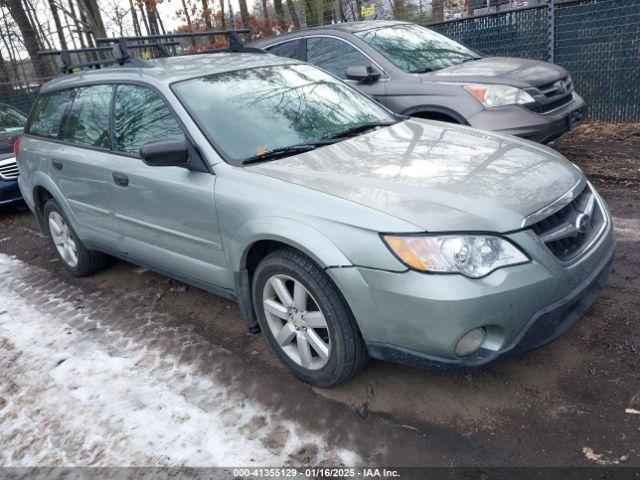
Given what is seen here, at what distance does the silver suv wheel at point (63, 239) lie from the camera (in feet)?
16.3

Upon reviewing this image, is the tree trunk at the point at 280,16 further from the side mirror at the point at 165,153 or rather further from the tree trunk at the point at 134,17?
the side mirror at the point at 165,153

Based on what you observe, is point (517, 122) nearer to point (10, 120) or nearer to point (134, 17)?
point (10, 120)

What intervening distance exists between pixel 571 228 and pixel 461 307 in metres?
0.77

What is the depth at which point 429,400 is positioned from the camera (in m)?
2.83

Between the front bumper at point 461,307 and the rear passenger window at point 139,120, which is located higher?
the rear passenger window at point 139,120

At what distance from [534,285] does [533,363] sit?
0.78m

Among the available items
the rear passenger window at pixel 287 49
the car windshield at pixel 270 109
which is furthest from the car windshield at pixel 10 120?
the car windshield at pixel 270 109

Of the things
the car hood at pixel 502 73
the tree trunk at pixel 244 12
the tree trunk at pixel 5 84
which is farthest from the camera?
the tree trunk at pixel 244 12

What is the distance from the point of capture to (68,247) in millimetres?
5039

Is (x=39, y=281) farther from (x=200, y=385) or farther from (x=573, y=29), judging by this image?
(x=573, y=29)

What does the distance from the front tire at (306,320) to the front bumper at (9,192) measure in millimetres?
5964

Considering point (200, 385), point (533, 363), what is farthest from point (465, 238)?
point (200, 385)

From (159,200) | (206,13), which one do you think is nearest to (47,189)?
(159,200)

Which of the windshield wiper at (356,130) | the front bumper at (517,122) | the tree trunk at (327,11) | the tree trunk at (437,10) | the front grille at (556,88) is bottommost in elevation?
the front bumper at (517,122)
